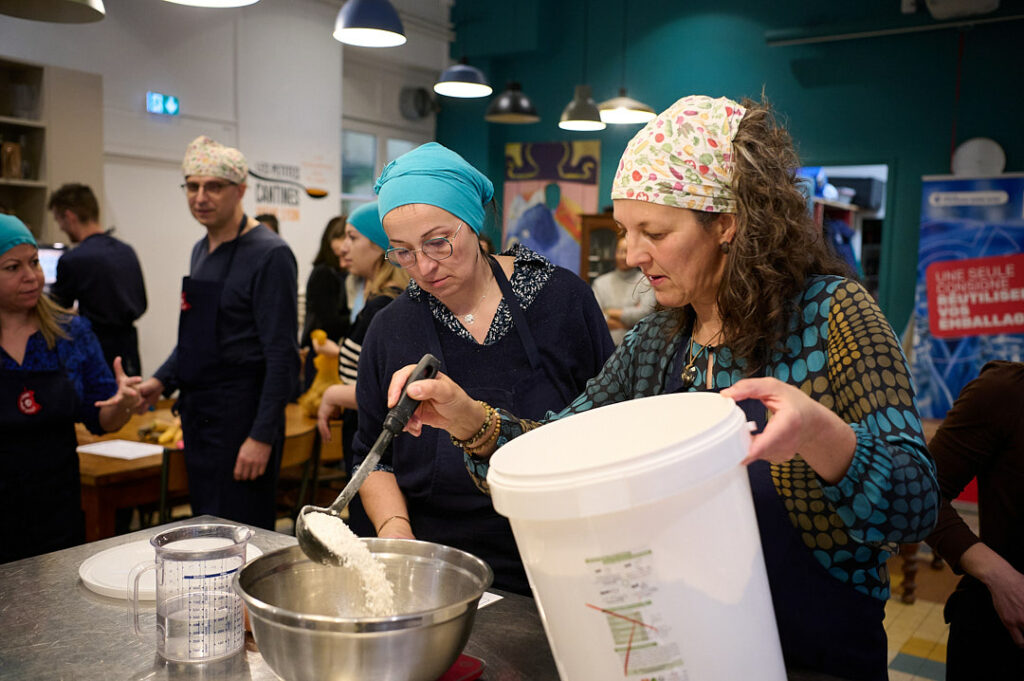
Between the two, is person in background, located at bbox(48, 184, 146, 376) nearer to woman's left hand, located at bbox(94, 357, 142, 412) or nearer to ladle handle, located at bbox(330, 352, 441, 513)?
woman's left hand, located at bbox(94, 357, 142, 412)

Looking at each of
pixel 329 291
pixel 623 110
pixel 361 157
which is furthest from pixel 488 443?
pixel 361 157

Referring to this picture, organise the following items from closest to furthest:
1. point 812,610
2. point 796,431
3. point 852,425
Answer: point 796,431 < point 852,425 < point 812,610

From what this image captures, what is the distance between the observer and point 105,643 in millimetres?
1271

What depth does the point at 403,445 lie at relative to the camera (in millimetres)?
1831

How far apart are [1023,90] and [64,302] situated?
280 inches

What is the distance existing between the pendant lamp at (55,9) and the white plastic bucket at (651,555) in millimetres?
2083

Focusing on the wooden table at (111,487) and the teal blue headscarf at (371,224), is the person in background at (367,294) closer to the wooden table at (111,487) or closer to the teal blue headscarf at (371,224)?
the teal blue headscarf at (371,224)

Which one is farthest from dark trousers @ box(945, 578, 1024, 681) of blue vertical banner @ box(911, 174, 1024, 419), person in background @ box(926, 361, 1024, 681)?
blue vertical banner @ box(911, 174, 1024, 419)

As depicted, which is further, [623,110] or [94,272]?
[623,110]

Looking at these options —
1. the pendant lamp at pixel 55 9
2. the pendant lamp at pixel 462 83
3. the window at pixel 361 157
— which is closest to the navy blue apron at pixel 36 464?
the pendant lamp at pixel 55 9

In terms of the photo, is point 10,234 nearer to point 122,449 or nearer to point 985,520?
point 122,449

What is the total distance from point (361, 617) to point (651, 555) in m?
0.38

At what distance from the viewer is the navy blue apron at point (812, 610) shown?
4.03 ft

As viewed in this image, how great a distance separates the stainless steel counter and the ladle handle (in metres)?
0.28
